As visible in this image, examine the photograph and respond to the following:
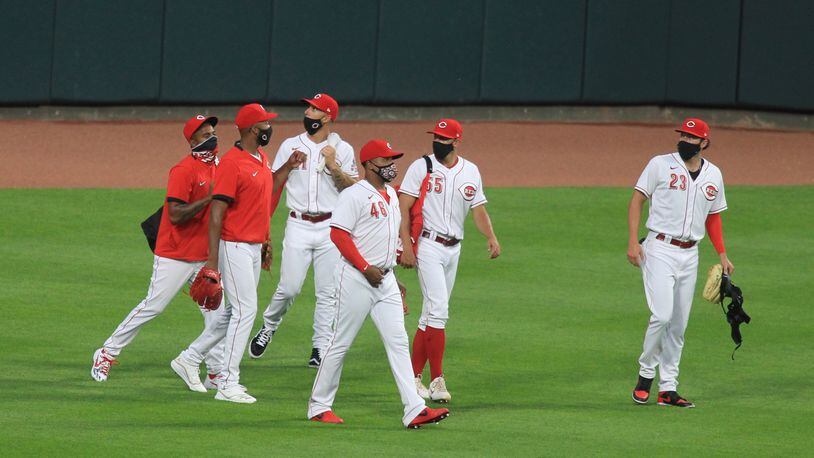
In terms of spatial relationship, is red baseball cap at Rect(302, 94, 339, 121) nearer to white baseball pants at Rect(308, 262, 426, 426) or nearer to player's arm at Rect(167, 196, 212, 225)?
player's arm at Rect(167, 196, 212, 225)

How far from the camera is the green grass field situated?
316 inches

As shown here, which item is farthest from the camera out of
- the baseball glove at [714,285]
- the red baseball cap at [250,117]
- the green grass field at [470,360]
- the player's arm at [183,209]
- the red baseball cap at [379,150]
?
the baseball glove at [714,285]

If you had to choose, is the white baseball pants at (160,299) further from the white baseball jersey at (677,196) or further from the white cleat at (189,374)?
the white baseball jersey at (677,196)

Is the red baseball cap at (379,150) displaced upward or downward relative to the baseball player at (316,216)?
upward

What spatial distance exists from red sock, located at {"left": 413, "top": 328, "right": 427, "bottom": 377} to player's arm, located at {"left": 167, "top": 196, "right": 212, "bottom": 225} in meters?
1.70

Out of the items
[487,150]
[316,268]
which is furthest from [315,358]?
[487,150]

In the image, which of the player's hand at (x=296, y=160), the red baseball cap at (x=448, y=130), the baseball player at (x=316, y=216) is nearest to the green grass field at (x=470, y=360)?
the baseball player at (x=316, y=216)

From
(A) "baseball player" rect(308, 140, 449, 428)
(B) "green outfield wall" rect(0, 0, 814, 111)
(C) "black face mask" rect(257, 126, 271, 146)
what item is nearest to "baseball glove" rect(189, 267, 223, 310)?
(A) "baseball player" rect(308, 140, 449, 428)

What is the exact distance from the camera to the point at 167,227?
9273 mm

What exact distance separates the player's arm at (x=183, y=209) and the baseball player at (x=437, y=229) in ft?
4.31

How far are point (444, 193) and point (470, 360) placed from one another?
172cm

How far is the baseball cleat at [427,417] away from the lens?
8.28m

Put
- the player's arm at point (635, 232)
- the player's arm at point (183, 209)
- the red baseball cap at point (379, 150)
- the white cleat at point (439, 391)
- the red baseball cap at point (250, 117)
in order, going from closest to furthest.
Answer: the red baseball cap at point (379, 150) < the red baseball cap at point (250, 117) < the player's arm at point (183, 209) < the white cleat at point (439, 391) < the player's arm at point (635, 232)

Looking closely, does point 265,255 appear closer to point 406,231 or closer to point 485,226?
point 406,231
